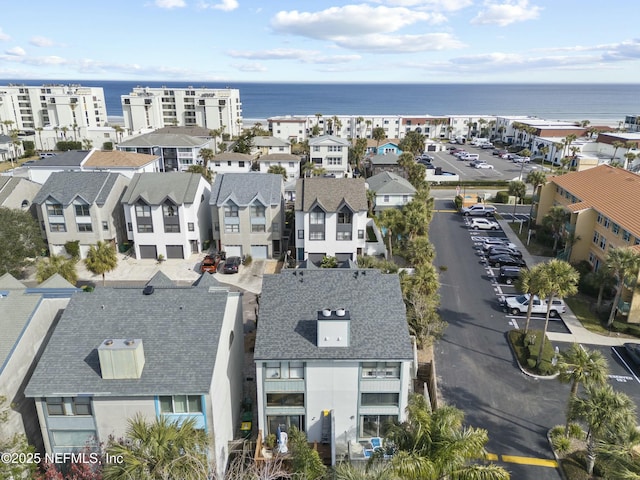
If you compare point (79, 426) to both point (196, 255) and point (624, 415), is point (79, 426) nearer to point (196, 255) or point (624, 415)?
point (624, 415)

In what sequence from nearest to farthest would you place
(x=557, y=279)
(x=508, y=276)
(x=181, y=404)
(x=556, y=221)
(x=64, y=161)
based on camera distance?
(x=181, y=404) < (x=557, y=279) < (x=508, y=276) < (x=556, y=221) < (x=64, y=161)

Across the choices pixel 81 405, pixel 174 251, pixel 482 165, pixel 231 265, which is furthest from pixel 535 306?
pixel 482 165

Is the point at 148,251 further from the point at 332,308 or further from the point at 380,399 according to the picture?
the point at 380,399

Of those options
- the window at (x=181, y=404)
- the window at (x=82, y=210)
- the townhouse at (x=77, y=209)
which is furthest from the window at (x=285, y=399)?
the window at (x=82, y=210)

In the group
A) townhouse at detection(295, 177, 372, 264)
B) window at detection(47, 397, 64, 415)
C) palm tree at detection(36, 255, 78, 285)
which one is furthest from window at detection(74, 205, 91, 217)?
window at detection(47, 397, 64, 415)

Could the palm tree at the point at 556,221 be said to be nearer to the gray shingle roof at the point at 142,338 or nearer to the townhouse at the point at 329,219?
the townhouse at the point at 329,219

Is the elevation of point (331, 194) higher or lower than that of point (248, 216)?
higher

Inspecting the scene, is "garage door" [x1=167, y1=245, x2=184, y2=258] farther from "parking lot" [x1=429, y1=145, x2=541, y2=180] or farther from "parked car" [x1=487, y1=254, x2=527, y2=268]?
"parking lot" [x1=429, y1=145, x2=541, y2=180]
